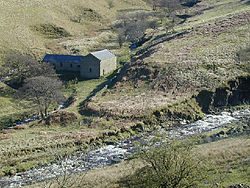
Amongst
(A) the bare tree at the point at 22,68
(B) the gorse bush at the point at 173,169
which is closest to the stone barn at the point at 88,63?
(A) the bare tree at the point at 22,68

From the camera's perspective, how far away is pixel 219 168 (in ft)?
74.8

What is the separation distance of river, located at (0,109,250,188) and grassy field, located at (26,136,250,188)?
2161 mm

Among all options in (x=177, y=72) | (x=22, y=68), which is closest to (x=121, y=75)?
(x=177, y=72)

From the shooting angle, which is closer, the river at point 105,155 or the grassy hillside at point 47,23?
the river at point 105,155

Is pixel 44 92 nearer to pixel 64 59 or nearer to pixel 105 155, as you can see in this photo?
pixel 105 155

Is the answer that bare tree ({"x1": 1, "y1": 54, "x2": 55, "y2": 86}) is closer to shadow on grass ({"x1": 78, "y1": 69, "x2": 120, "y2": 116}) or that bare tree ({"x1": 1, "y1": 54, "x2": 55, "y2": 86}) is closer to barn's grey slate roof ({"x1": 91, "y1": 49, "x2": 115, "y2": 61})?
barn's grey slate roof ({"x1": 91, "y1": 49, "x2": 115, "y2": 61})

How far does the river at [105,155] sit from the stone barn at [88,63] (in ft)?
96.2

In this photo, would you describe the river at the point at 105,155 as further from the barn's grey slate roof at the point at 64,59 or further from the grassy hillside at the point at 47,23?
the grassy hillside at the point at 47,23

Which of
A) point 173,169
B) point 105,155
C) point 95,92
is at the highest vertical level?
point 95,92

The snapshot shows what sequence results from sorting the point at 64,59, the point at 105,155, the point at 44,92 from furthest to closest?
the point at 64,59 < the point at 44,92 < the point at 105,155

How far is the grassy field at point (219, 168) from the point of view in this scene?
20794 millimetres

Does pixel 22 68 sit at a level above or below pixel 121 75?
above

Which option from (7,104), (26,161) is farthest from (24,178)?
(7,104)

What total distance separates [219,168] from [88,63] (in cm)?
4575
